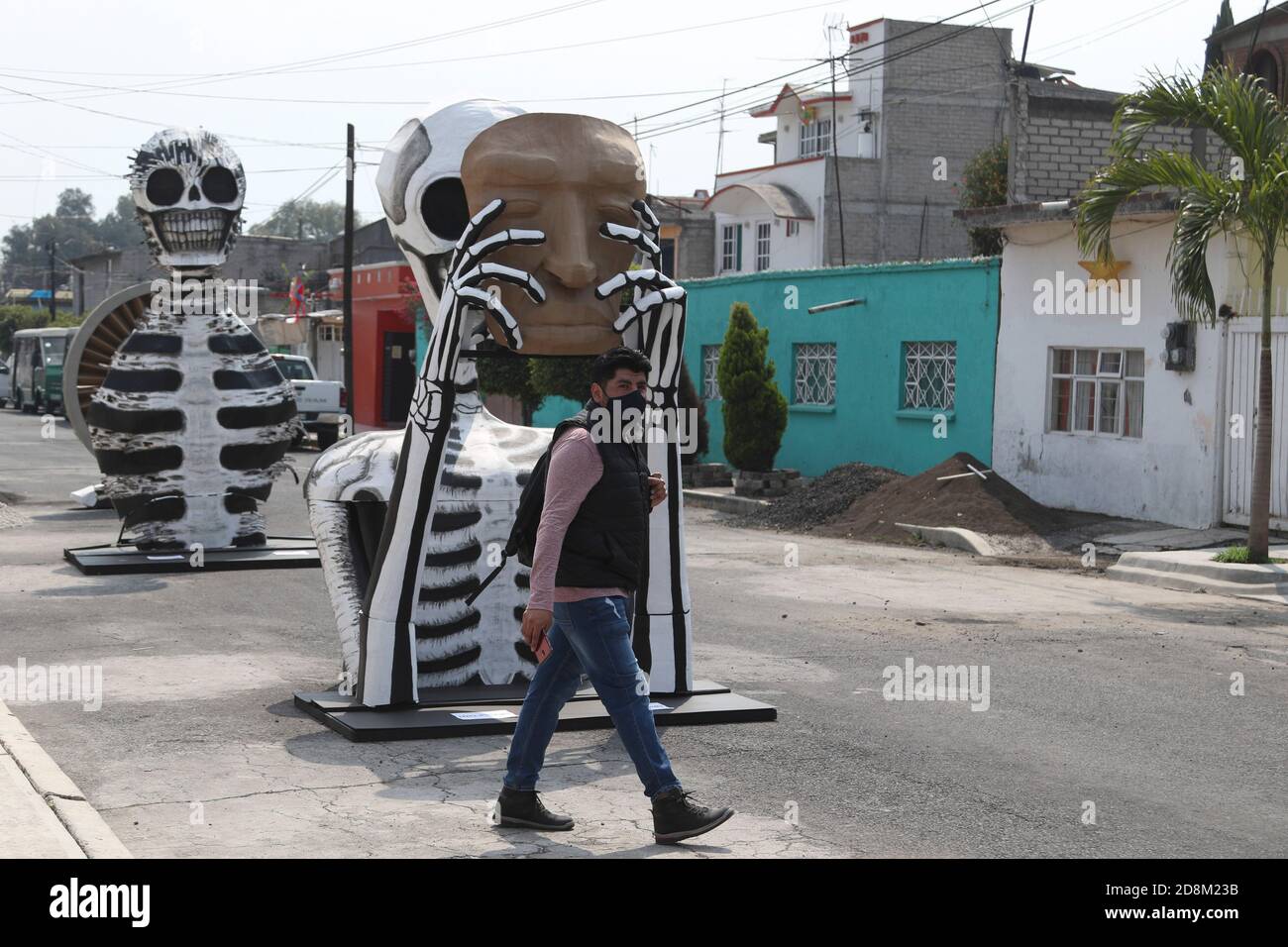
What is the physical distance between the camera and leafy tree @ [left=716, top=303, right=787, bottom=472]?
23.5 metres

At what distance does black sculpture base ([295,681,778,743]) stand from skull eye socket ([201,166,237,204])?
750 cm

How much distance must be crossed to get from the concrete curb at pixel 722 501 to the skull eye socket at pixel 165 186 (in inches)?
400

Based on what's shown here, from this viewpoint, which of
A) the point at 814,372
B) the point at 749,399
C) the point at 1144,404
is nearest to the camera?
the point at 1144,404

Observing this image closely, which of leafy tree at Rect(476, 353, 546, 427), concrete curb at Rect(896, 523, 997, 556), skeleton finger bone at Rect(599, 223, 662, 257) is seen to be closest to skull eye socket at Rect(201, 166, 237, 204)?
skeleton finger bone at Rect(599, 223, 662, 257)

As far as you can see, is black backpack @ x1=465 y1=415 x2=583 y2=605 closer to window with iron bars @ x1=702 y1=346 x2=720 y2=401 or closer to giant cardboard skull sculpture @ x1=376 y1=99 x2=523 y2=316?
giant cardboard skull sculpture @ x1=376 y1=99 x2=523 y2=316

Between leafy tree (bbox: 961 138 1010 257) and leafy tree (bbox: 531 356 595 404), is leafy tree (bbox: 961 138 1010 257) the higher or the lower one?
the higher one

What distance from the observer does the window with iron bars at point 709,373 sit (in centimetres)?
2884

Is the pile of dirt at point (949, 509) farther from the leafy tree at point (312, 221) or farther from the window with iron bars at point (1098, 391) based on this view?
the leafy tree at point (312, 221)

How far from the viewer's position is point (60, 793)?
6441mm

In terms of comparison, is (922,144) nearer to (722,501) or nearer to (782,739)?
(722,501)

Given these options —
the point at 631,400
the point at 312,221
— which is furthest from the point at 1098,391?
the point at 312,221

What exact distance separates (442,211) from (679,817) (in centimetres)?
380

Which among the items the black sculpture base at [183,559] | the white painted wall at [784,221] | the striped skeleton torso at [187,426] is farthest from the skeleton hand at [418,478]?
the white painted wall at [784,221]

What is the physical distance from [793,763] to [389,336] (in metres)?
37.3
